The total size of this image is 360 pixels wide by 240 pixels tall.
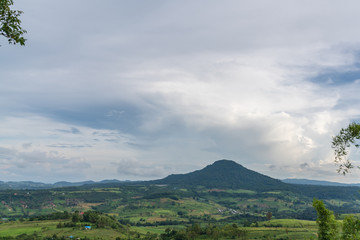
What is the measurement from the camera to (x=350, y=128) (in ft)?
117

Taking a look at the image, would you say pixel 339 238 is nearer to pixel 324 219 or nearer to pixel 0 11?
pixel 324 219

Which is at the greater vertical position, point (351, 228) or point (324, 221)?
point (324, 221)

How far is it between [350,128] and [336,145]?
2.84 metres

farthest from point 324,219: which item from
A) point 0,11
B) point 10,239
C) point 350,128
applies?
point 10,239

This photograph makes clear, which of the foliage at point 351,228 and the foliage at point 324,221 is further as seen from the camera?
the foliage at point 324,221

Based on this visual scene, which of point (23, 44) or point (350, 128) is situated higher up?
point (23, 44)

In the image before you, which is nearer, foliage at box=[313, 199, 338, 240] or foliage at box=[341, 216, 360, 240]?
foliage at box=[341, 216, 360, 240]

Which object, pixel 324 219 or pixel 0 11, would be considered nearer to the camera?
pixel 0 11

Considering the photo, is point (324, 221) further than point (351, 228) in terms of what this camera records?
Yes

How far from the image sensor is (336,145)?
36906 millimetres

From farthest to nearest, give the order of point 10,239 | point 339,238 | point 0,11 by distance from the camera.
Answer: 1. point 10,239
2. point 339,238
3. point 0,11

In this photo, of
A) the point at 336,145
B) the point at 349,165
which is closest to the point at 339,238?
the point at 349,165

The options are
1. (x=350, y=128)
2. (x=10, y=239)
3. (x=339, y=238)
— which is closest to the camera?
(x=350, y=128)

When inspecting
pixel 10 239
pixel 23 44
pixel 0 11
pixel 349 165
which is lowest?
pixel 10 239
